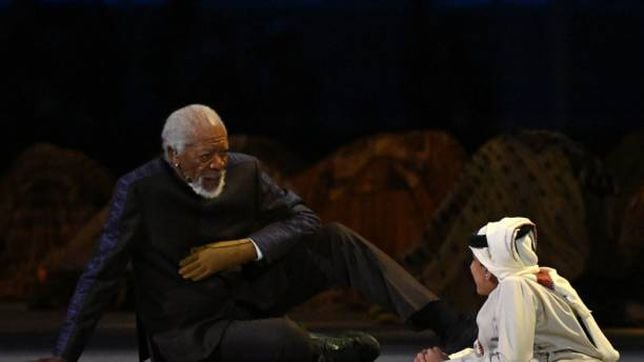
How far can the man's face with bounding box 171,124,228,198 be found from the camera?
14.8ft

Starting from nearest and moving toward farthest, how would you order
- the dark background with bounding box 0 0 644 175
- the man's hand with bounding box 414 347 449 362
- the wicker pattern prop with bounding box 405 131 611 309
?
the man's hand with bounding box 414 347 449 362 < the wicker pattern prop with bounding box 405 131 611 309 < the dark background with bounding box 0 0 644 175

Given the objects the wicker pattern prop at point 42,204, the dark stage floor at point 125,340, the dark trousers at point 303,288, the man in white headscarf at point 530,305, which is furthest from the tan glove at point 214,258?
the wicker pattern prop at point 42,204

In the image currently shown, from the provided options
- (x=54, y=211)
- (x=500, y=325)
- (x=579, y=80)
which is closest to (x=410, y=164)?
(x=579, y=80)

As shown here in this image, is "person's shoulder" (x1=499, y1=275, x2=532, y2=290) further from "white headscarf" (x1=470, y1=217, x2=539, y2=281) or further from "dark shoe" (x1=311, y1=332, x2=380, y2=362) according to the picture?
"dark shoe" (x1=311, y1=332, x2=380, y2=362)

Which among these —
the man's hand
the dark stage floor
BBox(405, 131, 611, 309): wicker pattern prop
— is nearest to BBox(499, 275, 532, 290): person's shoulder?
the man's hand

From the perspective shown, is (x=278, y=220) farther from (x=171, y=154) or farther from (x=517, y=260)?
(x=517, y=260)

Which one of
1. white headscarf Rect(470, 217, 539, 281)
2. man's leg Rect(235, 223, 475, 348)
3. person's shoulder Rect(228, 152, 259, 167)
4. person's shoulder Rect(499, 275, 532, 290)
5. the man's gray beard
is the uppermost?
person's shoulder Rect(228, 152, 259, 167)

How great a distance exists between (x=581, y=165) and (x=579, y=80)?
0.96m

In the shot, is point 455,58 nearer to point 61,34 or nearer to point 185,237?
point 61,34

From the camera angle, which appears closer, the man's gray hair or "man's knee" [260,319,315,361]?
the man's gray hair

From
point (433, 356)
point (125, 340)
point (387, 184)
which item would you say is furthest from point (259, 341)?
point (387, 184)

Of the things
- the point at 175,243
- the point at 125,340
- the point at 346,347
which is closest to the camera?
the point at 175,243

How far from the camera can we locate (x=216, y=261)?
182 inches

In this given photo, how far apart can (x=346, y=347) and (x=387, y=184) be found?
8.44ft
